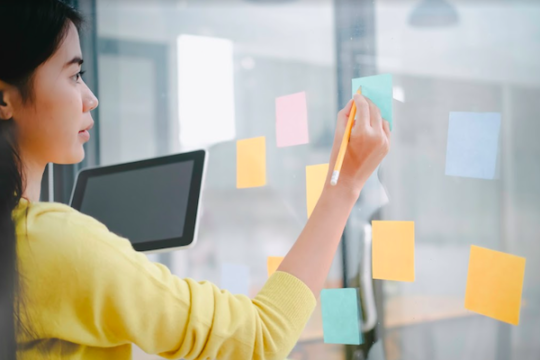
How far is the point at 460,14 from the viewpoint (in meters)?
0.88

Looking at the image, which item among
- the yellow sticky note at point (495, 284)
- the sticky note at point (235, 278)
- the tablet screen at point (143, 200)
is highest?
the tablet screen at point (143, 200)

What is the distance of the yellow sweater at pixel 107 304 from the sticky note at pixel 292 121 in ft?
1.63

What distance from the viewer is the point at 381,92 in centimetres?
91

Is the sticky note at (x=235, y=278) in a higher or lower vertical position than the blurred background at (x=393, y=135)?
lower

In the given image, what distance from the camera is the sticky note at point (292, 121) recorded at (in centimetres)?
110

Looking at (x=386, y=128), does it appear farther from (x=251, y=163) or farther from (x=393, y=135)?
(x=251, y=163)

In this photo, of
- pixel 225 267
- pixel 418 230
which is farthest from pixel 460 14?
pixel 225 267

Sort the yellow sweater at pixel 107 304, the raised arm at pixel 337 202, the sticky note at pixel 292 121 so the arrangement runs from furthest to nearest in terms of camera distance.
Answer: the sticky note at pixel 292 121 → the raised arm at pixel 337 202 → the yellow sweater at pixel 107 304

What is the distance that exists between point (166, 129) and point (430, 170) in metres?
0.84

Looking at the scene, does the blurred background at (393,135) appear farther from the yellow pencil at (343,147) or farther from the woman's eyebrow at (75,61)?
the woman's eyebrow at (75,61)

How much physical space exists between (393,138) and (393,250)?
19 centimetres

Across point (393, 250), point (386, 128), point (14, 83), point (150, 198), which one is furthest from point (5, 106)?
point (393, 250)

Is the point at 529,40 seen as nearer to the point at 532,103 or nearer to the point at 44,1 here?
the point at 532,103

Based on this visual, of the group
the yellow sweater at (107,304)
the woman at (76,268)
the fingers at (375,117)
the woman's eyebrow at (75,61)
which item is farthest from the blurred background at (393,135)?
the woman's eyebrow at (75,61)
